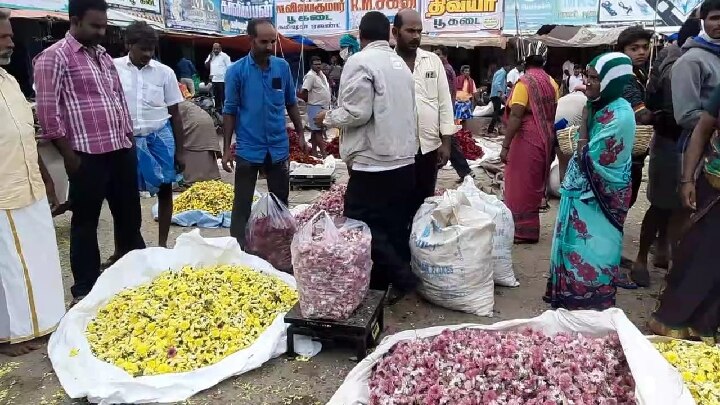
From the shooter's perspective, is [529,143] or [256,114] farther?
[529,143]

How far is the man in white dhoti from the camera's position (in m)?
3.31

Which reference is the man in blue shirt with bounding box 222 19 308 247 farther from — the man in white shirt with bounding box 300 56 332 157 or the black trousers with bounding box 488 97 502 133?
the black trousers with bounding box 488 97 502 133

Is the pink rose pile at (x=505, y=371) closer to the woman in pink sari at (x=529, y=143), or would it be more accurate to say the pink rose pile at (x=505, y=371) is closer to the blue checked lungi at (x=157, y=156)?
the woman in pink sari at (x=529, y=143)

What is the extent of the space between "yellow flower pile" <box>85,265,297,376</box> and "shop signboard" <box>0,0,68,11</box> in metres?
7.47

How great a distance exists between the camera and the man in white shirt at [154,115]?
500 cm

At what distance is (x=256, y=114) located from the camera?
182 inches

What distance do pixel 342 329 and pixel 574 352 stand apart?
4.04ft

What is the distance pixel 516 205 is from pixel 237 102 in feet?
8.85

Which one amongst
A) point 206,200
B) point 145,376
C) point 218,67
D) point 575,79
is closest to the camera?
point 145,376

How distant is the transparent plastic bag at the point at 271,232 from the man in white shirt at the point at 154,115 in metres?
1.07

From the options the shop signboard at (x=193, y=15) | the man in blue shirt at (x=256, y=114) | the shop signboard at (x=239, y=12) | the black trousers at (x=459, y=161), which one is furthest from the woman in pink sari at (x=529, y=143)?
the shop signboard at (x=239, y=12)

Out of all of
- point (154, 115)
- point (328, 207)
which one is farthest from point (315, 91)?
point (328, 207)

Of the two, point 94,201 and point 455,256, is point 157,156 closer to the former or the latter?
point 94,201

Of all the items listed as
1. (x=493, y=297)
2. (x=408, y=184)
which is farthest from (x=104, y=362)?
(x=493, y=297)
